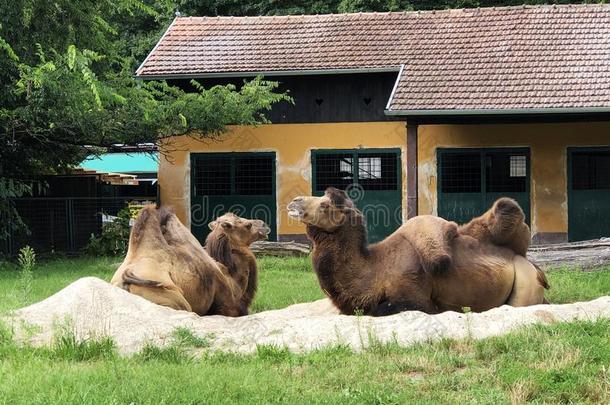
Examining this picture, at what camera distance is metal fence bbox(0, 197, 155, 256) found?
19.8m

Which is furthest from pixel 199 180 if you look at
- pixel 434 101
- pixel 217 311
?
pixel 217 311

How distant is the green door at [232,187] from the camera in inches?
845

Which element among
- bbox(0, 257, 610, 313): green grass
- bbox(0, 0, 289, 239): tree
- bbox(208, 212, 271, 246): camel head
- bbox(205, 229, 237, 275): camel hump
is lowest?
bbox(0, 257, 610, 313): green grass

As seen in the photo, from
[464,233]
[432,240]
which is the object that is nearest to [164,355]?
[432,240]

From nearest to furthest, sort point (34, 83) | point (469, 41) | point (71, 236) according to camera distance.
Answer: point (34, 83) → point (71, 236) → point (469, 41)

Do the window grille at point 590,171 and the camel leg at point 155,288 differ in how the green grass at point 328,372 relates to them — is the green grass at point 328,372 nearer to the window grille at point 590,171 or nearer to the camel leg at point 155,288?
the camel leg at point 155,288

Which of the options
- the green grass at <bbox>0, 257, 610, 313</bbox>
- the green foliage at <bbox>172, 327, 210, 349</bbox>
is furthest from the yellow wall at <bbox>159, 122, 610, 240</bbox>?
the green foliage at <bbox>172, 327, 210, 349</bbox>

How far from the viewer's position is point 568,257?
14.0 m

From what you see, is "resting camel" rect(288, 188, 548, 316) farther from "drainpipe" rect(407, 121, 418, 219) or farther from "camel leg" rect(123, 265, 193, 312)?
"drainpipe" rect(407, 121, 418, 219)

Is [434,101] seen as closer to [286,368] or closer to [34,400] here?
[286,368]

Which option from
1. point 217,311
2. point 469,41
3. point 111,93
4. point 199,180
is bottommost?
point 217,311

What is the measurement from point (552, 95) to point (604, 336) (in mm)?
12934

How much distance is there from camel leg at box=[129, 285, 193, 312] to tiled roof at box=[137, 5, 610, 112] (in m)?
11.2

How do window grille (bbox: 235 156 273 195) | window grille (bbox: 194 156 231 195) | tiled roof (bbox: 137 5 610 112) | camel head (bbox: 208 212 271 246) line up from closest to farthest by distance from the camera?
camel head (bbox: 208 212 271 246) < tiled roof (bbox: 137 5 610 112) < window grille (bbox: 235 156 273 195) < window grille (bbox: 194 156 231 195)
